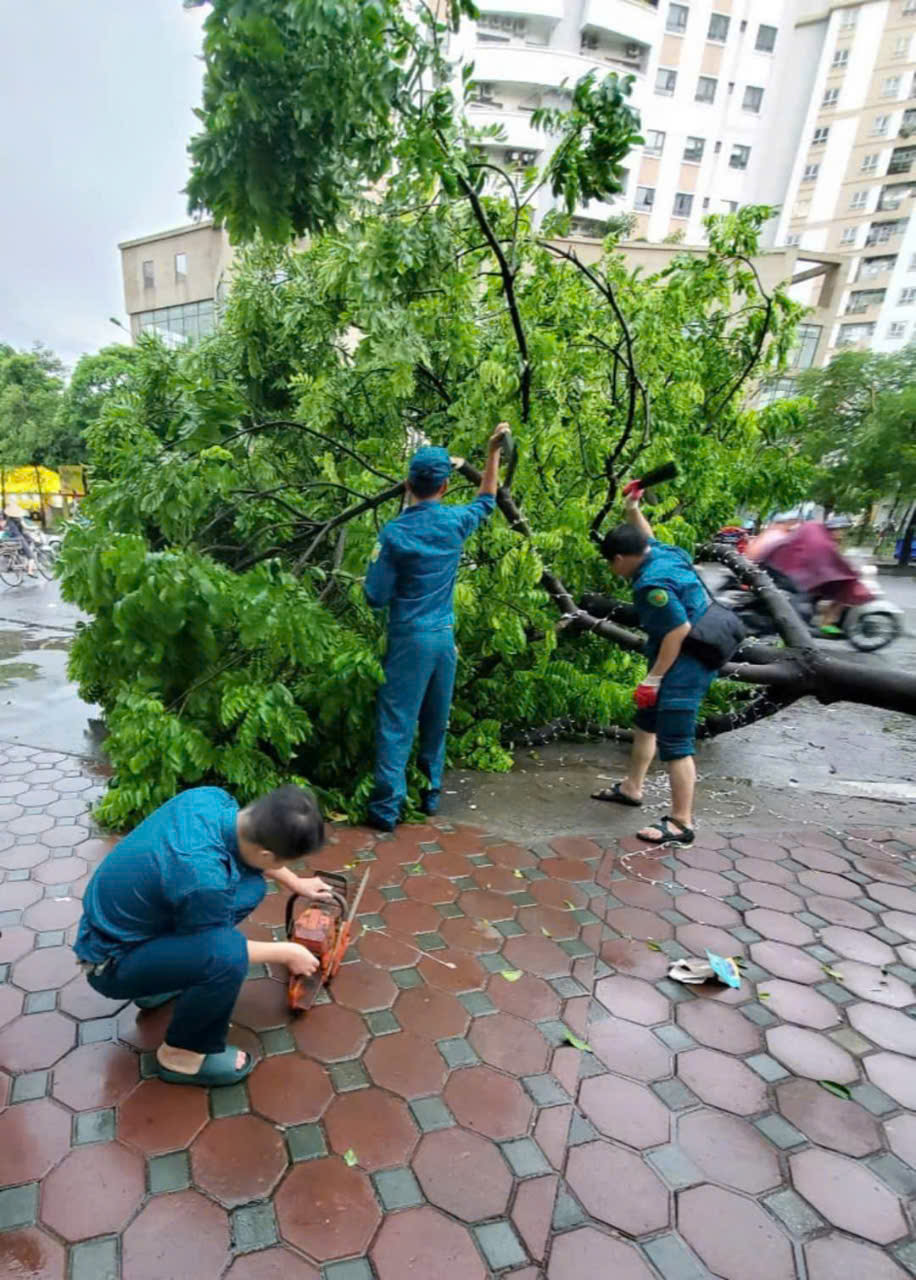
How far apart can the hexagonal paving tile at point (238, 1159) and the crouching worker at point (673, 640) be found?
7.94ft

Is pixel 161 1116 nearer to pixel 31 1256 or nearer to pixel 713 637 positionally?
pixel 31 1256

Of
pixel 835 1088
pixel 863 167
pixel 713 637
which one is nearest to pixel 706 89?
pixel 863 167

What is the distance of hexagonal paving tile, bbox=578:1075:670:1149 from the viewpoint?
189 cm

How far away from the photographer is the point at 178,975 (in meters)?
1.82

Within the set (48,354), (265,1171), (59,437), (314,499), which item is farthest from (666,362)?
(48,354)

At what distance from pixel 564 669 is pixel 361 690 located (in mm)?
2225

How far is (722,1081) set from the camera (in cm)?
210

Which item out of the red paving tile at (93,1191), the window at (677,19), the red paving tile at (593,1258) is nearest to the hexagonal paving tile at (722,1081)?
the red paving tile at (593,1258)

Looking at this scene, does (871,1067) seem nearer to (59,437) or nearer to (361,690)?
(361,690)

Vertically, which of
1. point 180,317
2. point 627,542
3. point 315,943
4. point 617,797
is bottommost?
point 617,797

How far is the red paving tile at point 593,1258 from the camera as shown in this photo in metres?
1.54

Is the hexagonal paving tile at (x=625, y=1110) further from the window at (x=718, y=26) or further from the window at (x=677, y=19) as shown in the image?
the window at (x=718, y=26)

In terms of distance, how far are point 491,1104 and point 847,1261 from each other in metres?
0.93

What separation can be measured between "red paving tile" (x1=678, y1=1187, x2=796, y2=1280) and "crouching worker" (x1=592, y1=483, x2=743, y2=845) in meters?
1.96
